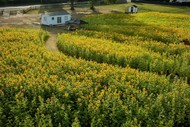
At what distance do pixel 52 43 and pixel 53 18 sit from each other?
1537 centimetres

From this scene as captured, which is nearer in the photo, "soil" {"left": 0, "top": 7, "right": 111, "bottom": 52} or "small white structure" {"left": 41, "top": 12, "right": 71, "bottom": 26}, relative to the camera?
"soil" {"left": 0, "top": 7, "right": 111, "bottom": 52}

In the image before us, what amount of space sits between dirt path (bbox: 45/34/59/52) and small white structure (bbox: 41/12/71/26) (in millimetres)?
9291

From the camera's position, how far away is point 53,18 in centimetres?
5544

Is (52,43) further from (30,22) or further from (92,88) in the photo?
(92,88)

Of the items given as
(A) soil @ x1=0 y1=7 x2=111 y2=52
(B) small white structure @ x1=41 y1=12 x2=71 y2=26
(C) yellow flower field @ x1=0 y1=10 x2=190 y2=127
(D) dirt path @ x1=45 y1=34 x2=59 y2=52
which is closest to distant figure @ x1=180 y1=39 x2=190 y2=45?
(C) yellow flower field @ x1=0 y1=10 x2=190 y2=127

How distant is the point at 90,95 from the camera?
19812 mm

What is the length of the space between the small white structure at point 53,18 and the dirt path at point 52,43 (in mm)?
9291

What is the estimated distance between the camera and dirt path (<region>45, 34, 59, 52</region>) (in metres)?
37.9

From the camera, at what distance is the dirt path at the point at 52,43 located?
124 ft

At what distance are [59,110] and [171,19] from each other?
4373cm

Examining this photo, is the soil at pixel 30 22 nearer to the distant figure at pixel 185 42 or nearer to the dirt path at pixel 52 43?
the dirt path at pixel 52 43

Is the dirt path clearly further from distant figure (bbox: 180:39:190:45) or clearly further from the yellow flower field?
distant figure (bbox: 180:39:190:45)

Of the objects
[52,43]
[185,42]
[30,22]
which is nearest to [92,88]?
[185,42]

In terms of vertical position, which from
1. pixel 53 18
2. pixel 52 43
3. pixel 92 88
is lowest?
pixel 92 88
